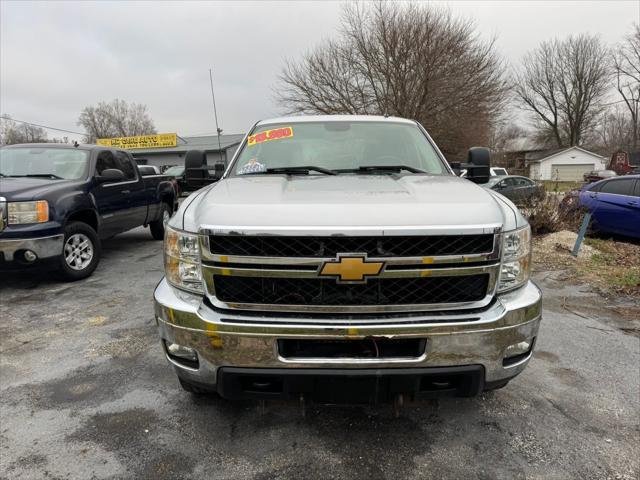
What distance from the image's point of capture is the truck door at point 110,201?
6123 mm

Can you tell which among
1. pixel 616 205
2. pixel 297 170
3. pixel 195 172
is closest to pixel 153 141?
pixel 616 205

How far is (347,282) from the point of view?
1937 mm

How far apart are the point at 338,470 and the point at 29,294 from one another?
15.1 ft

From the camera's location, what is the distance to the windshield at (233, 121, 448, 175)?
3.23m

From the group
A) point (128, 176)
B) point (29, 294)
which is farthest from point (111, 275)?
point (128, 176)

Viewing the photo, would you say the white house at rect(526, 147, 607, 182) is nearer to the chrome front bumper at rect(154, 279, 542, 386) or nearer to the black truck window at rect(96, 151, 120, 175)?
the black truck window at rect(96, 151, 120, 175)

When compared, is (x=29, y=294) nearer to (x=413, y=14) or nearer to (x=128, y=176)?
(x=128, y=176)

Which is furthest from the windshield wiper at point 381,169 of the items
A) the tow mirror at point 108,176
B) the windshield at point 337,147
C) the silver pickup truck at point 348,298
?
the tow mirror at point 108,176

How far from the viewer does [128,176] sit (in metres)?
7.22

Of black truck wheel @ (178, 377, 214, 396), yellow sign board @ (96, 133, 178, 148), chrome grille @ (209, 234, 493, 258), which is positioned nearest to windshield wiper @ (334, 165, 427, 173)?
chrome grille @ (209, 234, 493, 258)

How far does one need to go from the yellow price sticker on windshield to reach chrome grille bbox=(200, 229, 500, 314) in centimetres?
175

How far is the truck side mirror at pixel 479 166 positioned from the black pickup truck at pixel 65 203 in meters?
4.65

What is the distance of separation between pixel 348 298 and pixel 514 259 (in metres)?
0.85

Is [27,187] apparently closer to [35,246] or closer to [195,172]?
[35,246]
